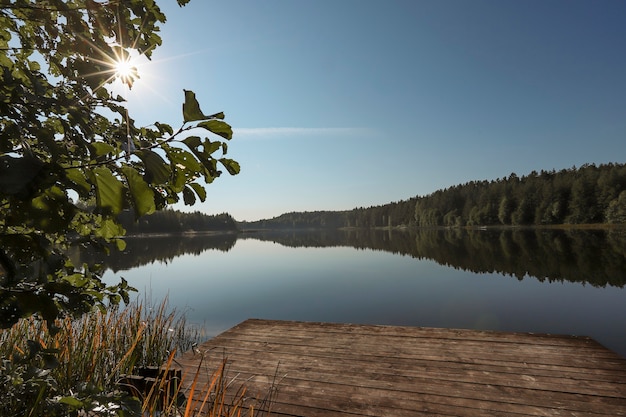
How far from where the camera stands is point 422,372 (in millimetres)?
3430

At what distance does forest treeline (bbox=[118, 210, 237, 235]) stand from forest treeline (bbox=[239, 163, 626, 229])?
69.2 metres

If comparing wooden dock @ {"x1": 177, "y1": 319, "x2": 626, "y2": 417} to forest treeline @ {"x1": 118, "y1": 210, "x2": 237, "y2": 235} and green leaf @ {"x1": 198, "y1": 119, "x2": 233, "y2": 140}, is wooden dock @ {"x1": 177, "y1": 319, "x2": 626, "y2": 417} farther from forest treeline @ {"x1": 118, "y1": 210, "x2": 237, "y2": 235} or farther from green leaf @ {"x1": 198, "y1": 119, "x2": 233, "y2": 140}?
forest treeline @ {"x1": 118, "y1": 210, "x2": 237, "y2": 235}

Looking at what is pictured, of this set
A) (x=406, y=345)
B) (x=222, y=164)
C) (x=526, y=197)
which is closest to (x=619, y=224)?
(x=526, y=197)

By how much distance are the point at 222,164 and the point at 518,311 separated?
43.7 ft

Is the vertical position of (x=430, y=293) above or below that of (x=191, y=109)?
below

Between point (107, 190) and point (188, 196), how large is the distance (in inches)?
14.3

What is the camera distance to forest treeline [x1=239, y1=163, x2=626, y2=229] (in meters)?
58.2

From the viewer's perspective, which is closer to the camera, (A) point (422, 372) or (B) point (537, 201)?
(A) point (422, 372)

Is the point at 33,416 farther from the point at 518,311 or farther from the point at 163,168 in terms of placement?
the point at 518,311

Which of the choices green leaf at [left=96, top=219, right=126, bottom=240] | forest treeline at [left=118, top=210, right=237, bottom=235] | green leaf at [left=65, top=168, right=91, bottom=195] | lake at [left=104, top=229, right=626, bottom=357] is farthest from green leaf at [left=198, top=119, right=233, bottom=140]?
forest treeline at [left=118, top=210, right=237, bottom=235]

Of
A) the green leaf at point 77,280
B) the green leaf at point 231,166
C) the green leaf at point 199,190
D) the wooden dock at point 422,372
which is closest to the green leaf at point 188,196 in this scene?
the green leaf at point 199,190

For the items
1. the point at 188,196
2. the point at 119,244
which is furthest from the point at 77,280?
the point at 188,196

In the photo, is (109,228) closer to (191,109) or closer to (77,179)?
(77,179)

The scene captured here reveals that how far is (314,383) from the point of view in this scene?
10.8 feet
